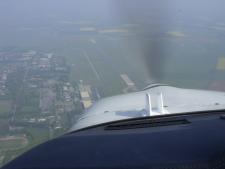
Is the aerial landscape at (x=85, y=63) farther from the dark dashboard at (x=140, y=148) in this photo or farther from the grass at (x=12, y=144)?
the dark dashboard at (x=140, y=148)

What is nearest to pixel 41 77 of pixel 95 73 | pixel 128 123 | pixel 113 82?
pixel 95 73

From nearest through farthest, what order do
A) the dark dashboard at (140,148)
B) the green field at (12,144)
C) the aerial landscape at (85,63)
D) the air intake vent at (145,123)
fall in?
1. the dark dashboard at (140,148)
2. the air intake vent at (145,123)
3. the aerial landscape at (85,63)
4. the green field at (12,144)

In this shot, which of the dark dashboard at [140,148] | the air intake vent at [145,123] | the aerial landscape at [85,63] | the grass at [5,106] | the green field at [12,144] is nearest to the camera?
the dark dashboard at [140,148]

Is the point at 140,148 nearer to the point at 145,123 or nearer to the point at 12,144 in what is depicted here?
the point at 145,123

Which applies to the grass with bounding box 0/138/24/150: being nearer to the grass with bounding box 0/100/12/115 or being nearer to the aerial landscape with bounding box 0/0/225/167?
the aerial landscape with bounding box 0/0/225/167

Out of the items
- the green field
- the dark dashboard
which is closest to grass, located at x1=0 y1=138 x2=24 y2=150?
the green field

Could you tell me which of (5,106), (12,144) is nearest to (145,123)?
(12,144)

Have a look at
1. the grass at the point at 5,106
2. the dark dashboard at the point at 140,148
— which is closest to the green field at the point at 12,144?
the grass at the point at 5,106
